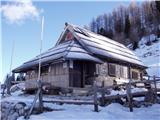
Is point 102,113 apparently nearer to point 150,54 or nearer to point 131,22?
point 150,54

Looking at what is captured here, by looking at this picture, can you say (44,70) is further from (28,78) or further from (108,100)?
(108,100)

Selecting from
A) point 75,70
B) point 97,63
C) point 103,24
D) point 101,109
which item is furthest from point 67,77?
point 103,24

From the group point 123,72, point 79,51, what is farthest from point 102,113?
point 123,72

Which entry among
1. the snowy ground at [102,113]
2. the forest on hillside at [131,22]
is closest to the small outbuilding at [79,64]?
the snowy ground at [102,113]

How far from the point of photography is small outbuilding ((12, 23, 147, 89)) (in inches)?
1005

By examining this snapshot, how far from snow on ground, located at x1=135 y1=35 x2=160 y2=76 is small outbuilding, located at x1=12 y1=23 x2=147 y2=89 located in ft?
67.3

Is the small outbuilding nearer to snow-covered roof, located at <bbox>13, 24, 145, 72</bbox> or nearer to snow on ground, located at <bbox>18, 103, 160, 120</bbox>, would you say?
snow-covered roof, located at <bbox>13, 24, 145, 72</bbox>

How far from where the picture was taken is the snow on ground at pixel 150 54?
173 ft

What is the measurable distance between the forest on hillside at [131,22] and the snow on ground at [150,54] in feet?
6.33

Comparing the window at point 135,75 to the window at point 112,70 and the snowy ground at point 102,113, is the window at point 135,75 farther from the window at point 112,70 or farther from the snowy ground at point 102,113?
the snowy ground at point 102,113

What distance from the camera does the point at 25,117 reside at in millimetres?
15594

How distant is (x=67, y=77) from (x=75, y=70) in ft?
3.10

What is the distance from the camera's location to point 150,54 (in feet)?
205

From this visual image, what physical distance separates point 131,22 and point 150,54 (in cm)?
2832
